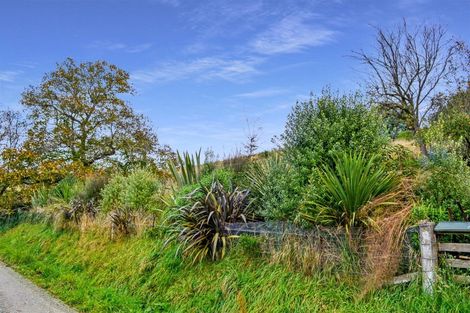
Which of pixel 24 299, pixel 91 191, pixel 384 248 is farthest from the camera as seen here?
pixel 91 191

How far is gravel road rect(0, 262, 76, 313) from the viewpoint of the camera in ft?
22.6

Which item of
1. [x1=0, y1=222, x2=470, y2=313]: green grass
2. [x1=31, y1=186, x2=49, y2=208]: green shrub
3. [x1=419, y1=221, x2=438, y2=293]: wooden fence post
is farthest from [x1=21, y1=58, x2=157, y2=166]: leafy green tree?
[x1=419, y1=221, x2=438, y2=293]: wooden fence post

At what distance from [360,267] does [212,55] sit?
8.22 meters

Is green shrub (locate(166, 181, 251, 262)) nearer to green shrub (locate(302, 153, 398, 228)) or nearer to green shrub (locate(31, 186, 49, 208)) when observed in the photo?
green shrub (locate(302, 153, 398, 228))

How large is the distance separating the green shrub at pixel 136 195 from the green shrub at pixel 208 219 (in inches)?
97.6

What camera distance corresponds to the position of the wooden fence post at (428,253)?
177 inches

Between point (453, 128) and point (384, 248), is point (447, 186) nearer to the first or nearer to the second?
point (384, 248)

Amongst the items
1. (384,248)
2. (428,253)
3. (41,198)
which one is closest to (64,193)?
(41,198)

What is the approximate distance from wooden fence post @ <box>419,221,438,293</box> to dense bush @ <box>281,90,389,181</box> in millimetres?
1822

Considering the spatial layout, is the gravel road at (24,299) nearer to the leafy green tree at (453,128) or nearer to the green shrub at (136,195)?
the green shrub at (136,195)

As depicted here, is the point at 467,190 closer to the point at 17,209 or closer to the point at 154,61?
Answer: the point at 154,61

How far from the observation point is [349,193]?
5520 millimetres

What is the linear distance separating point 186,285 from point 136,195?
15.7 feet

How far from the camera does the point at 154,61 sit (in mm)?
12977
